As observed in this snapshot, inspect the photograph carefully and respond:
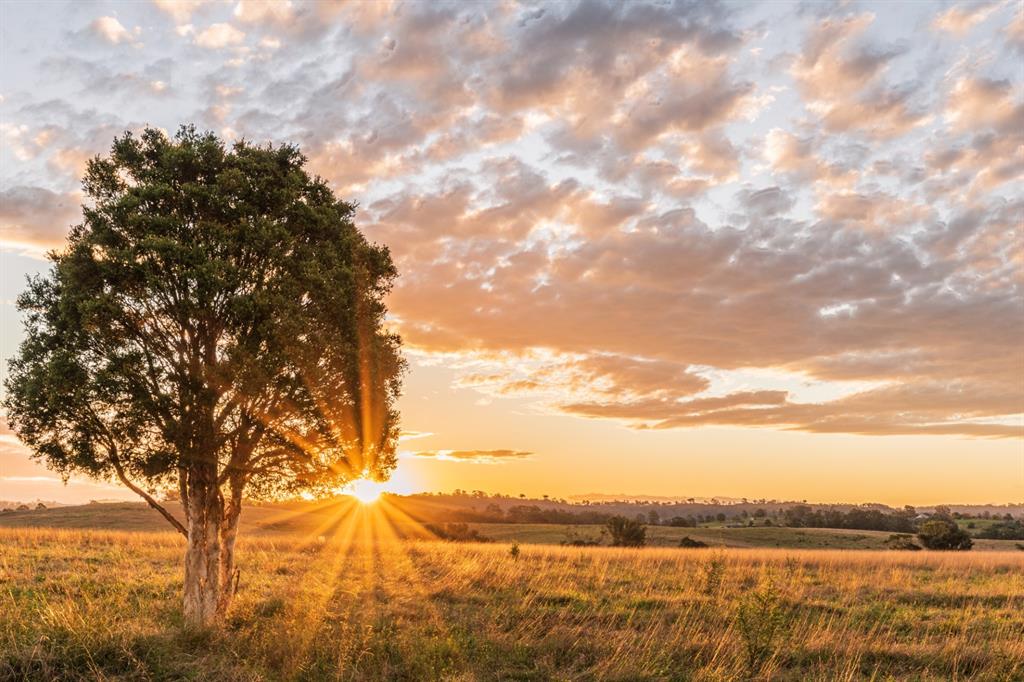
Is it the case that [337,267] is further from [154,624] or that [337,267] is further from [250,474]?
[154,624]

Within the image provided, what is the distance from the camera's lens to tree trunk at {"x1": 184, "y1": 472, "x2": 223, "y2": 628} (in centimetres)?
1574

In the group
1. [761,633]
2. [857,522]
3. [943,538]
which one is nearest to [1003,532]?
[857,522]

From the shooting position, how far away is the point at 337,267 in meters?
16.8

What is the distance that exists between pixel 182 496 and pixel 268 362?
431 cm

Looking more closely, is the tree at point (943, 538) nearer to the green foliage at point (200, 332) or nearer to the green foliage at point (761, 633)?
the green foliage at point (761, 633)

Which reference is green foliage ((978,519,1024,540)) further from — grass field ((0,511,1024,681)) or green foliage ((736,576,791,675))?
green foliage ((736,576,791,675))

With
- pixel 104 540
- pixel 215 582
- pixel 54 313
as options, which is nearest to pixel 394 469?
pixel 215 582

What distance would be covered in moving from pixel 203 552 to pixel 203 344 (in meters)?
5.02

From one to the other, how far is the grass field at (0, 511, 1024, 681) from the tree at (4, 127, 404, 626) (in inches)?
124

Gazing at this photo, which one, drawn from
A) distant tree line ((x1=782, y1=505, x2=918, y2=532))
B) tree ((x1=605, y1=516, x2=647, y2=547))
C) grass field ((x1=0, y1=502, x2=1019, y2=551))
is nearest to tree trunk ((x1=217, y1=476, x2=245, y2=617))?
tree ((x1=605, y1=516, x2=647, y2=547))

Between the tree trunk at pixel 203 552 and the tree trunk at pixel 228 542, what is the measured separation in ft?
0.59

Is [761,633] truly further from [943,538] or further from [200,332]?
[943,538]

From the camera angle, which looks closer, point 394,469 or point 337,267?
point 337,267

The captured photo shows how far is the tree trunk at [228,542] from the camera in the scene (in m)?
16.3
